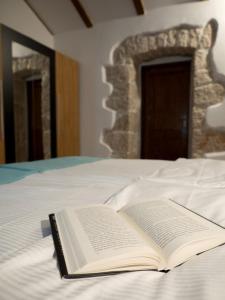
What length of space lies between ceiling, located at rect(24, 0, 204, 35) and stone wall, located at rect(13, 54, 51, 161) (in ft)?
3.17

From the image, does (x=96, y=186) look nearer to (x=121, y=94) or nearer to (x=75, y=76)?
(x=121, y=94)

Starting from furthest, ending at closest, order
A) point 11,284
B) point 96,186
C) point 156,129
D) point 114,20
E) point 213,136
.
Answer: point 156,129
point 114,20
point 213,136
point 96,186
point 11,284

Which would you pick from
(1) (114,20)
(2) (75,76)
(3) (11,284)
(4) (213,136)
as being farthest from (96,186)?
(1) (114,20)

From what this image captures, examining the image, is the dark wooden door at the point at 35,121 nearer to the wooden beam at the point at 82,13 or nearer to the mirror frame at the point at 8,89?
the mirror frame at the point at 8,89

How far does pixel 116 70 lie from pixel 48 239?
3283 millimetres

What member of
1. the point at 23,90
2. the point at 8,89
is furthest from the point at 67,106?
the point at 8,89

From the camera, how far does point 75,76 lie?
12.0 ft

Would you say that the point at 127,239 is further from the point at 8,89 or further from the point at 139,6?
the point at 139,6

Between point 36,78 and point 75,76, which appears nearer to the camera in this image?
point 36,78

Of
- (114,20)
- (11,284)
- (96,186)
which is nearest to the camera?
(11,284)

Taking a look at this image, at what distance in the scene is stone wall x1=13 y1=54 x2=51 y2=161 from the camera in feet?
8.57

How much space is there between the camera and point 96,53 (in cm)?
367

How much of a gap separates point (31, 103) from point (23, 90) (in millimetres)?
171

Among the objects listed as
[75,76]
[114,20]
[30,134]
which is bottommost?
[30,134]
